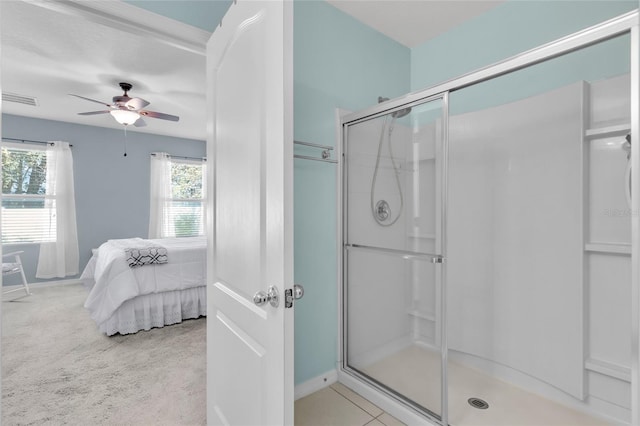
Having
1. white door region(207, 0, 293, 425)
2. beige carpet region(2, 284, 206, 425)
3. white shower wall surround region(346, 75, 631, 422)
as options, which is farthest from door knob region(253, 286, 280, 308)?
beige carpet region(2, 284, 206, 425)

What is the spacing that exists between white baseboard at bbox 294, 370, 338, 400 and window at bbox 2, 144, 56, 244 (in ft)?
16.0

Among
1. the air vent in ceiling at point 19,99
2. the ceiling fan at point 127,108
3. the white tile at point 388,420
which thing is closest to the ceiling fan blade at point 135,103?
the ceiling fan at point 127,108

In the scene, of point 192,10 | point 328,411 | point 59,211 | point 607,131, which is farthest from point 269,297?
point 59,211

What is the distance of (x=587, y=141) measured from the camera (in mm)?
1835

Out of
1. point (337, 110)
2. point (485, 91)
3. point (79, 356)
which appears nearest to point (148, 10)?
point (337, 110)

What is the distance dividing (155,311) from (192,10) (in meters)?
2.72

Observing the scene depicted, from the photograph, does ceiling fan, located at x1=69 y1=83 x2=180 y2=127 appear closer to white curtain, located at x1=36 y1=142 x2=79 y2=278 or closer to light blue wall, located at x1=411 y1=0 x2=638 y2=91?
white curtain, located at x1=36 y1=142 x2=79 y2=278

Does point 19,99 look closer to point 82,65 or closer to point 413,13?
point 82,65

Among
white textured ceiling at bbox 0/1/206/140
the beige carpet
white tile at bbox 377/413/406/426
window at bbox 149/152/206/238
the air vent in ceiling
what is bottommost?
white tile at bbox 377/413/406/426

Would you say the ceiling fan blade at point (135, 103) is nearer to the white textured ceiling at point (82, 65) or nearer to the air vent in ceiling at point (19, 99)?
the white textured ceiling at point (82, 65)

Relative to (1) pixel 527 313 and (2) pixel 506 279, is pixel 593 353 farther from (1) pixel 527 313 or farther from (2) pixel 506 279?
(2) pixel 506 279

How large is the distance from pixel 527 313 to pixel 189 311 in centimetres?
309

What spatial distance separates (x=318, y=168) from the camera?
7.22 ft

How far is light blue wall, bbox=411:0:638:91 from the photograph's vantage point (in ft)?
6.50
